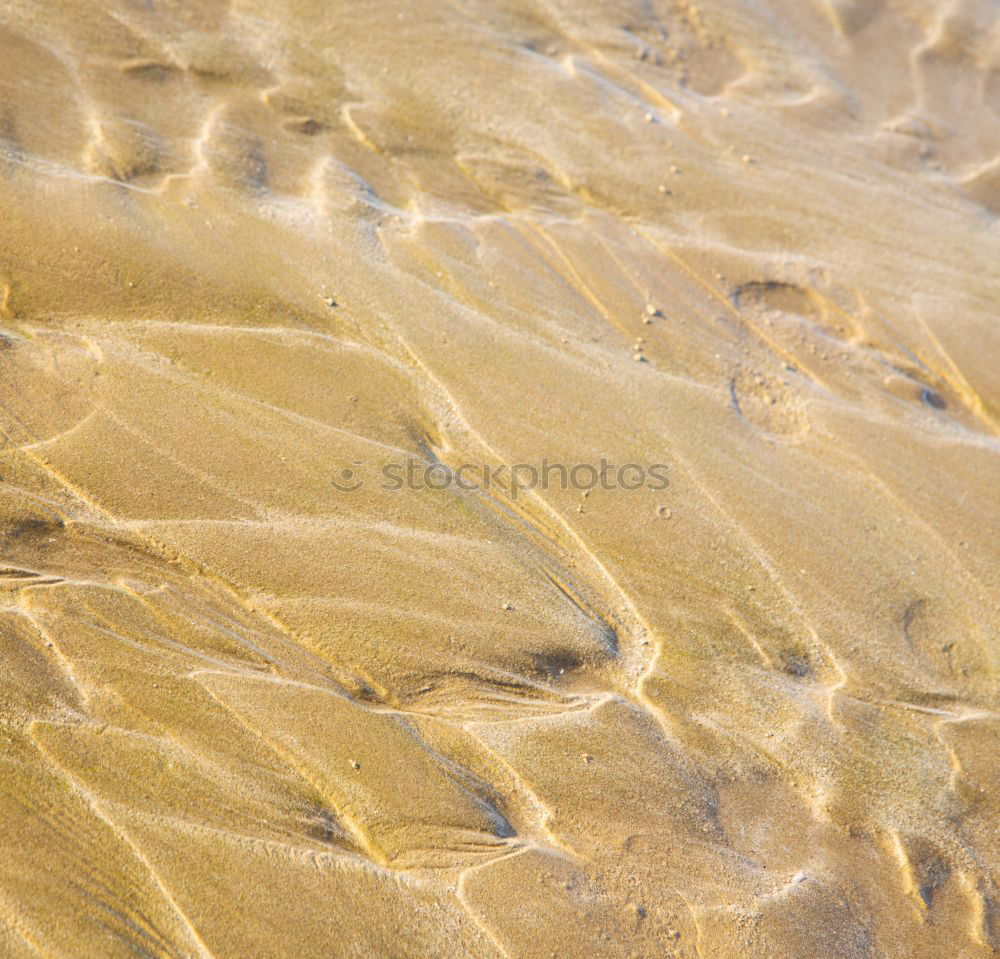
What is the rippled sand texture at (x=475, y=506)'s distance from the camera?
6.98ft

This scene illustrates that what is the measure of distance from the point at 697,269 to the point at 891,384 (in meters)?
0.87

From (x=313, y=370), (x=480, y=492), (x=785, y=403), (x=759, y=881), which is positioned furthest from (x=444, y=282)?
(x=759, y=881)

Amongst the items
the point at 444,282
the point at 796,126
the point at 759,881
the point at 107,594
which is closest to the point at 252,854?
the point at 107,594

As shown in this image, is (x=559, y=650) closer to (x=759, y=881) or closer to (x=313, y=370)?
(x=759, y=881)

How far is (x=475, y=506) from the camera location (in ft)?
8.64

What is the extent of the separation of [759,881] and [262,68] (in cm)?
342

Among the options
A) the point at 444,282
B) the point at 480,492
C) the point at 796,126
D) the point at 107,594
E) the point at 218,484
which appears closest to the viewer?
the point at 107,594

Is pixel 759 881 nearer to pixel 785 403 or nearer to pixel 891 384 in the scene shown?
pixel 785 403

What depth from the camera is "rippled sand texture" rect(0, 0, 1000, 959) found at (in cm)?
213

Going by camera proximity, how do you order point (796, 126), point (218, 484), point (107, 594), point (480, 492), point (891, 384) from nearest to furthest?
1. point (107, 594)
2. point (218, 484)
3. point (480, 492)
4. point (891, 384)
5. point (796, 126)

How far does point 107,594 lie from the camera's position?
229 cm

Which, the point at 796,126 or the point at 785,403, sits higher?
the point at 796,126

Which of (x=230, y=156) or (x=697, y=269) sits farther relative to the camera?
(x=697, y=269)

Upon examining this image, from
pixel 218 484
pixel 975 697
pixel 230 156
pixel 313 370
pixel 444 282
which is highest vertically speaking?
pixel 230 156
